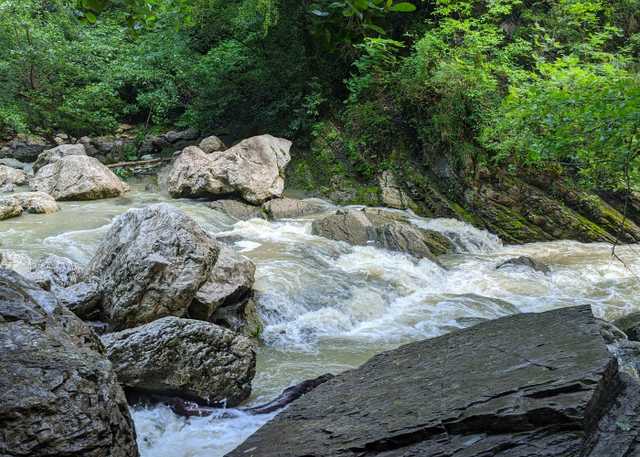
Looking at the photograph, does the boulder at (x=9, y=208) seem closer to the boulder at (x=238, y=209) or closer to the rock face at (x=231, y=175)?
the rock face at (x=231, y=175)

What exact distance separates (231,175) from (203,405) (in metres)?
8.42

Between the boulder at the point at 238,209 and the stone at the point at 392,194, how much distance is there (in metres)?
3.05

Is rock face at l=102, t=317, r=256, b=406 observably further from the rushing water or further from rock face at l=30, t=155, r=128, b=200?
rock face at l=30, t=155, r=128, b=200

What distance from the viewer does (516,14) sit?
14797 mm

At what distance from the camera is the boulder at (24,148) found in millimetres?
16781

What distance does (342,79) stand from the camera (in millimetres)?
15336

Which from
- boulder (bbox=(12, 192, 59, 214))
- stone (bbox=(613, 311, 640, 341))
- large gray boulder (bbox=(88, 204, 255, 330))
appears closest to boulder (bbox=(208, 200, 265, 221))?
boulder (bbox=(12, 192, 59, 214))

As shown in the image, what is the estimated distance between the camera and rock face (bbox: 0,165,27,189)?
13.4 m

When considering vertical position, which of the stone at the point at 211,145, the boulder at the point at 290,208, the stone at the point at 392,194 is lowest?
the boulder at the point at 290,208

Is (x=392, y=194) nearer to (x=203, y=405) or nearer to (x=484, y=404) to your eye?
(x=203, y=405)

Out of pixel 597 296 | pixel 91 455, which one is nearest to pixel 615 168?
pixel 597 296

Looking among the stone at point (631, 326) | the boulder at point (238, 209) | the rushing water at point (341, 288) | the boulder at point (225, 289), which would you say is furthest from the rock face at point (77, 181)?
the stone at point (631, 326)

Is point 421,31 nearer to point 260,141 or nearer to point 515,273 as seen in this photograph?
point 260,141

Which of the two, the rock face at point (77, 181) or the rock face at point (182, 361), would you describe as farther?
the rock face at point (77, 181)
